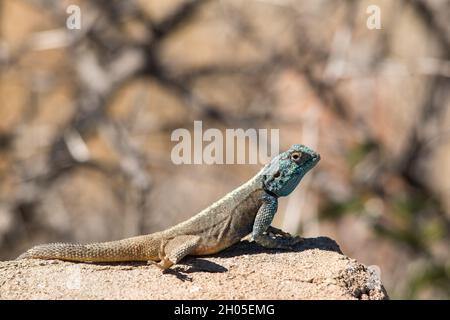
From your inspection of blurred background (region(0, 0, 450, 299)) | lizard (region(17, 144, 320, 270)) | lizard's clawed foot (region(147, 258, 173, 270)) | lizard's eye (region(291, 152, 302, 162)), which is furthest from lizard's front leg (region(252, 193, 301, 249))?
blurred background (region(0, 0, 450, 299))

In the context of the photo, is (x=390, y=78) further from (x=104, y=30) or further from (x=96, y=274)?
(x=96, y=274)

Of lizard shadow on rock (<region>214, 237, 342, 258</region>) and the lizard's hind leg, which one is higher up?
the lizard's hind leg

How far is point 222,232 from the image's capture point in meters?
6.08

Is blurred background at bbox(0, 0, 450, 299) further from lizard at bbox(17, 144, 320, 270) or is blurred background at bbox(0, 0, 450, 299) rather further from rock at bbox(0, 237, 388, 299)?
rock at bbox(0, 237, 388, 299)

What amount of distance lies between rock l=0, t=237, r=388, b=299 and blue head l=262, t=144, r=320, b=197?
0.50 m

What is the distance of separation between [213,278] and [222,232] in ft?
1.67

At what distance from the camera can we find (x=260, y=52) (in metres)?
16.3

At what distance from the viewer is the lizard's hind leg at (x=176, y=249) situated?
5.73 metres

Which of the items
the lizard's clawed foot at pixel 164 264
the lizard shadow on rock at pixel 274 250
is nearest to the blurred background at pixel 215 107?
the lizard shadow on rock at pixel 274 250

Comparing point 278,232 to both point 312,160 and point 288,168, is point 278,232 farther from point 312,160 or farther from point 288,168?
point 312,160

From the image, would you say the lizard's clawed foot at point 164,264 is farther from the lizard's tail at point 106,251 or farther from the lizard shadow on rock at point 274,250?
the lizard shadow on rock at point 274,250

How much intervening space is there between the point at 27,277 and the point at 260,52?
11154mm

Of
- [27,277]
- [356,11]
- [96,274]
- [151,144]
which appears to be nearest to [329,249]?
[96,274]

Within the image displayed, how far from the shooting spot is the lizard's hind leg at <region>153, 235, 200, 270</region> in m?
5.73
